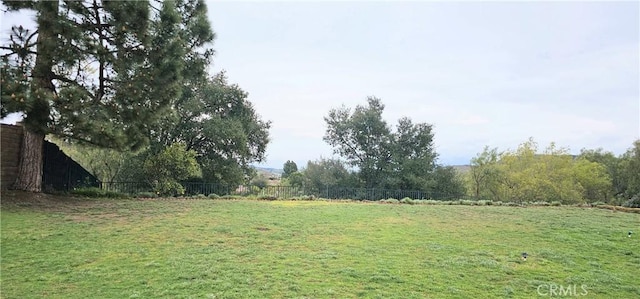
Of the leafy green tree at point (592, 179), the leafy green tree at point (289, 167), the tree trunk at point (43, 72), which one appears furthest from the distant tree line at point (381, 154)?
the leafy green tree at point (289, 167)

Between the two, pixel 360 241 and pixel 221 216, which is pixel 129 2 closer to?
pixel 221 216

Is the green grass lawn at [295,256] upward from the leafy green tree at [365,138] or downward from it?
downward

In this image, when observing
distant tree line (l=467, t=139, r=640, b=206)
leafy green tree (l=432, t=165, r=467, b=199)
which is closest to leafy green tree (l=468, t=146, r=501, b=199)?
distant tree line (l=467, t=139, r=640, b=206)

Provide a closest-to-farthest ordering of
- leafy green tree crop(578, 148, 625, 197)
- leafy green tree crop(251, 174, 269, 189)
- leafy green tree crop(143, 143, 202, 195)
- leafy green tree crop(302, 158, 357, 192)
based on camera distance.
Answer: leafy green tree crop(143, 143, 202, 195) → leafy green tree crop(251, 174, 269, 189) → leafy green tree crop(302, 158, 357, 192) → leafy green tree crop(578, 148, 625, 197)

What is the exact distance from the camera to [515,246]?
6.50 meters

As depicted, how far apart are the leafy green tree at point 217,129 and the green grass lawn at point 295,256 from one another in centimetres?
875

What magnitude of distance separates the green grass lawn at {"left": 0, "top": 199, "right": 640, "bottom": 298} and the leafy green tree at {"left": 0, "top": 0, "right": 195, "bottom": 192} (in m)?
1.78

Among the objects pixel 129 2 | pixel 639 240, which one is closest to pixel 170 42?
pixel 129 2

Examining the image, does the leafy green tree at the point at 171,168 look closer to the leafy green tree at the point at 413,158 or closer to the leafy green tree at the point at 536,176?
the leafy green tree at the point at 413,158

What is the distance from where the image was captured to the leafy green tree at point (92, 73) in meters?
7.62

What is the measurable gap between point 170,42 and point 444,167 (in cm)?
2228

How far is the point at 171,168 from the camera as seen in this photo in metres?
14.2

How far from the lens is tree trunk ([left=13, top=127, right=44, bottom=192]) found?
9086mm

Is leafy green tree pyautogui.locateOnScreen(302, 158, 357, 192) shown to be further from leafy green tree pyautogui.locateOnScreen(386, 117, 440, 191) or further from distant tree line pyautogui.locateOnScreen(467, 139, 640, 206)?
distant tree line pyautogui.locateOnScreen(467, 139, 640, 206)
